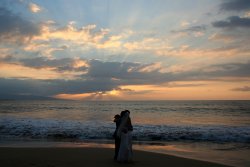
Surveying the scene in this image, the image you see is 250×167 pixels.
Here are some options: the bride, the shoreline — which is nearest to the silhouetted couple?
the bride

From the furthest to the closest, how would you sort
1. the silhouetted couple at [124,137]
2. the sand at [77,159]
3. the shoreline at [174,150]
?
the shoreline at [174,150], the silhouetted couple at [124,137], the sand at [77,159]

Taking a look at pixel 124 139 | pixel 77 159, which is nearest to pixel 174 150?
pixel 124 139

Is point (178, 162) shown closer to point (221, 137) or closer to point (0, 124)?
point (221, 137)

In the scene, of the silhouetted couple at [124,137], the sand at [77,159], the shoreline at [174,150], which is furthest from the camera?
the shoreline at [174,150]

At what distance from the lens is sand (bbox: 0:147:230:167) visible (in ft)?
33.2

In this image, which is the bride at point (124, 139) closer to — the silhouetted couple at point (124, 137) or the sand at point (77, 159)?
the silhouetted couple at point (124, 137)

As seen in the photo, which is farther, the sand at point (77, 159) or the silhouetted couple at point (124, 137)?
the silhouetted couple at point (124, 137)

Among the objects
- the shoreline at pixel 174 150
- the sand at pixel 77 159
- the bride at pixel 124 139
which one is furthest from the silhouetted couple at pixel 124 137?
the shoreline at pixel 174 150

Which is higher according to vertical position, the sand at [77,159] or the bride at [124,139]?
the bride at [124,139]

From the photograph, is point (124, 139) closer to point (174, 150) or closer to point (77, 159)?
point (77, 159)

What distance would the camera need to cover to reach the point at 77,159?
1105cm

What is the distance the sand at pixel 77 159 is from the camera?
10116 millimetres

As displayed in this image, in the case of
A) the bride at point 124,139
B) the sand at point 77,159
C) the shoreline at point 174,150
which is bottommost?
the shoreline at point 174,150

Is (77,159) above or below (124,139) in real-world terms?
below
